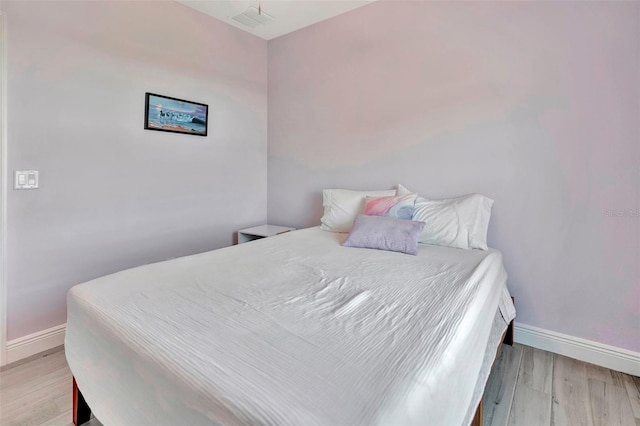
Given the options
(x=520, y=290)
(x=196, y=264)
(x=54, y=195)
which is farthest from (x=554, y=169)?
(x=54, y=195)

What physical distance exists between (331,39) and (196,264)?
241 centimetres

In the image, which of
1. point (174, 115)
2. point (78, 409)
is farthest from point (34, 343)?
point (174, 115)

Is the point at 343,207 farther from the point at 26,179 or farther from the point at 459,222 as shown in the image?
the point at 26,179

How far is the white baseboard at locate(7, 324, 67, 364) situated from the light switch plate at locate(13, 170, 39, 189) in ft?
3.10

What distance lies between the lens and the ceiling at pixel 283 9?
2746mm

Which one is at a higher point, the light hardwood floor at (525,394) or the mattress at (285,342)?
the mattress at (285,342)

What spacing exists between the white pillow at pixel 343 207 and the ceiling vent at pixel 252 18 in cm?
169

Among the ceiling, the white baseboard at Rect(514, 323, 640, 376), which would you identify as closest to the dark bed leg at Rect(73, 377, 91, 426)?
the white baseboard at Rect(514, 323, 640, 376)

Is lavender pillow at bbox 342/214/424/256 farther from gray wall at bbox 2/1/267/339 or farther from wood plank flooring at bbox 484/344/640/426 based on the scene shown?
gray wall at bbox 2/1/267/339

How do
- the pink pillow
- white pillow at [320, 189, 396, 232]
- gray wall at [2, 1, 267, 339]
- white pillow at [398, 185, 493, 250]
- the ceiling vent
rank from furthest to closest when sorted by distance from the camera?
the ceiling vent → white pillow at [320, 189, 396, 232] → the pink pillow → white pillow at [398, 185, 493, 250] → gray wall at [2, 1, 267, 339]

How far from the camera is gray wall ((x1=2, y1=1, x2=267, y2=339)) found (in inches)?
80.1

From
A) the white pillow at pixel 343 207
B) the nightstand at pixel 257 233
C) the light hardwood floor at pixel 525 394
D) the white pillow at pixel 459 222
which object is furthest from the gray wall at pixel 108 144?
the white pillow at pixel 459 222

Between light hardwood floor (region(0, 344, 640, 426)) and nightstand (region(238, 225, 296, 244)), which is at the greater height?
nightstand (region(238, 225, 296, 244))

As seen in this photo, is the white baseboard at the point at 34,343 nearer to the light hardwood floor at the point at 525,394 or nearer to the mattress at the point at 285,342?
the light hardwood floor at the point at 525,394
